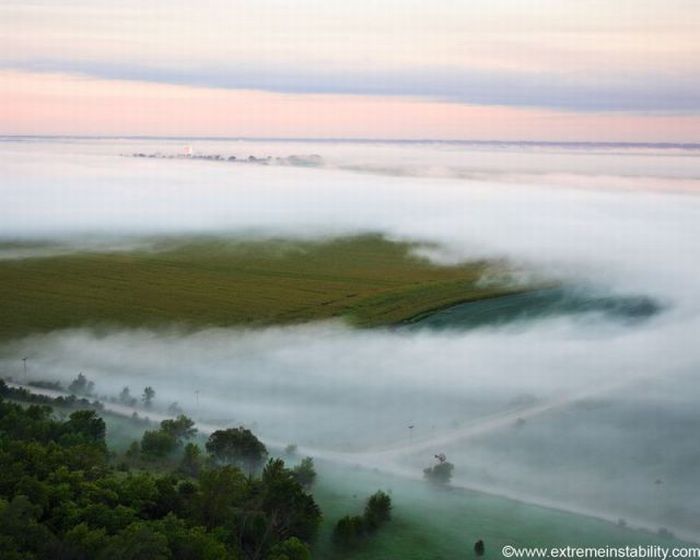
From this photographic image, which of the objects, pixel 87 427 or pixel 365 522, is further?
pixel 87 427

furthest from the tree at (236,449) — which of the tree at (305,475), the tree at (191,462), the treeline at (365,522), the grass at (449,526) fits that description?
the treeline at (365,522)

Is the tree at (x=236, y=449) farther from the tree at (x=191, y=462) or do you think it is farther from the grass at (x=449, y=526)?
the grass at (x=449, y=526)

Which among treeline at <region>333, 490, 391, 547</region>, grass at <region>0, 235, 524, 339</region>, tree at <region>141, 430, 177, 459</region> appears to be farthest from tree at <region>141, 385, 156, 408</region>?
treeline at <region>333, 490, 391, 547</region>

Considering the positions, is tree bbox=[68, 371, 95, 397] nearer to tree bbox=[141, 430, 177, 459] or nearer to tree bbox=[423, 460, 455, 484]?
tree bbox=[141, 430, 177, 459]

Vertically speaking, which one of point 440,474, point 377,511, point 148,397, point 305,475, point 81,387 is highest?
point 81,387

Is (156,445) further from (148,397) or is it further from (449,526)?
(449,526)

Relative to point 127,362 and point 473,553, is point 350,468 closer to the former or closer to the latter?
point 473,553

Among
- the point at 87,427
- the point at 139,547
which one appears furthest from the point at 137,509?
the point at 87,427
